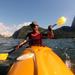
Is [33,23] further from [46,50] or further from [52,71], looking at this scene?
[52,71]

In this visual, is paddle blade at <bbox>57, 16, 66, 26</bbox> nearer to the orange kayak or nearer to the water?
the orange kayak

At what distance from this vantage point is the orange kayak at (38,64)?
348 inches

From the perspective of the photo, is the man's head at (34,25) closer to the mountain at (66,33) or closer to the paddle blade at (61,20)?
the paddle blade at (61,20)

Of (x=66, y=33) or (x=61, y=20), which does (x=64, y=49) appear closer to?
(x=61, y=20)

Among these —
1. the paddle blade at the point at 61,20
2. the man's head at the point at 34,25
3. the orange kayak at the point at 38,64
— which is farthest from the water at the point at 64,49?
the orange kayak at the point at 38,64

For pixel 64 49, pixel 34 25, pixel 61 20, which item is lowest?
pixel 64 49

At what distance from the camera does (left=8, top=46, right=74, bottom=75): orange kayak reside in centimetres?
884

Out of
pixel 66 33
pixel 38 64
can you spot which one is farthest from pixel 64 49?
pixel 66 33

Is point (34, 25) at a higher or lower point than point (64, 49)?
higher

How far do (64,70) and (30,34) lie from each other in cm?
236

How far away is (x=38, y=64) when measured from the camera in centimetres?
898

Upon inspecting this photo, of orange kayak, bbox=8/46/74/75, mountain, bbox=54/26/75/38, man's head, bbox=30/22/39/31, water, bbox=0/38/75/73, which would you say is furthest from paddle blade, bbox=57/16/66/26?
mountain, bbox=54/26/75/38

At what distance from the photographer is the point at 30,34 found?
1089cm

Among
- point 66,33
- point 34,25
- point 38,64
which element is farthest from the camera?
point 66,33
